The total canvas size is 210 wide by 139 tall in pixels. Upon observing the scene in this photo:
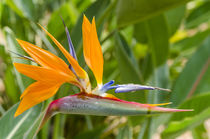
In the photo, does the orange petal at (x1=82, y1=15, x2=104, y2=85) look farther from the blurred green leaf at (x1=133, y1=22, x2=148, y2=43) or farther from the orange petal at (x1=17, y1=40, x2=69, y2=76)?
the blurred green leaf at (x1=133, y1=22, x2=148, y2=43)

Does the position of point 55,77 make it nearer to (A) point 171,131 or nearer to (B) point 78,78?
(B) point 78,78

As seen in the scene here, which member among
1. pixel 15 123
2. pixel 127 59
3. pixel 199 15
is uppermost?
pixel 199 15

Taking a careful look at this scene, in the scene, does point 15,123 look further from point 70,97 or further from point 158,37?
point 158,37

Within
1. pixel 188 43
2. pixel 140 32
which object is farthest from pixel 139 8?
pixel 188 43

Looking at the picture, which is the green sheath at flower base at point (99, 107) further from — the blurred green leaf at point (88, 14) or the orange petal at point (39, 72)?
the blurred green leaf at point (88, 14)

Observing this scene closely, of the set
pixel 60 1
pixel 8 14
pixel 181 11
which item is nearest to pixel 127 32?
pixel 181 11

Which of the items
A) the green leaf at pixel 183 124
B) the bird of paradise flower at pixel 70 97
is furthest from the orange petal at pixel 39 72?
the green leaf at pixel 183 124

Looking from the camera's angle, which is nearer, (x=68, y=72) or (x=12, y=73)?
(x=68, y=72)

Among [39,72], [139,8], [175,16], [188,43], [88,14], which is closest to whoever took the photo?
[39,72]
